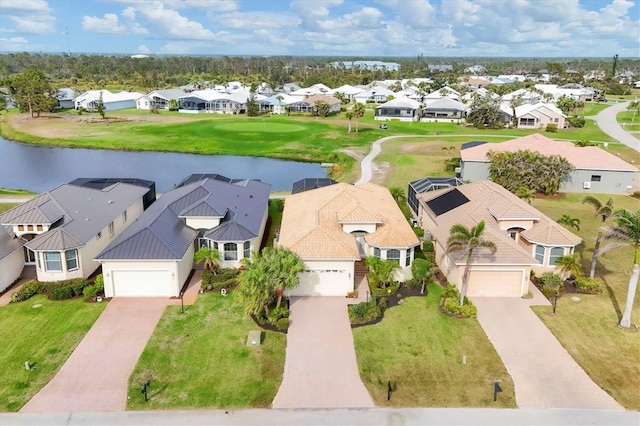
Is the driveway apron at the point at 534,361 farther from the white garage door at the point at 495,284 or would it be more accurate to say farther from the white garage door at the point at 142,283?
the white garage door at the point at 142,283

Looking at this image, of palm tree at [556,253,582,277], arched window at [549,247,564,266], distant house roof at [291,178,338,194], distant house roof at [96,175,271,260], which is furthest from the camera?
distant house roof at [291,178,338,194]

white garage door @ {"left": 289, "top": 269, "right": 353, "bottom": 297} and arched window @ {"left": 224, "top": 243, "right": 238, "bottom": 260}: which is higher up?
arched window @ {"left": 224, "top": 243, "right": 238, "bottom": 260}

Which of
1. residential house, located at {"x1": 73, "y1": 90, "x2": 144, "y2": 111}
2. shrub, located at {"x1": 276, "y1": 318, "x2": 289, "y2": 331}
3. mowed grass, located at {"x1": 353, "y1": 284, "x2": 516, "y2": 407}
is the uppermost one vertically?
residential house, located at {"x1": 73, "y1": 90, "x2": 144, "y2": 111}

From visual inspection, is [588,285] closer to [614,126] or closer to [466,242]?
[466,242]

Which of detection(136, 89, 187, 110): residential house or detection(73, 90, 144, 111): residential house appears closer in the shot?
detection(73, 90, 144, 111): residential house

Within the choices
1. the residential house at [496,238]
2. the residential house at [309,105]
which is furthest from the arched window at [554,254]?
the residential house at [309,105]

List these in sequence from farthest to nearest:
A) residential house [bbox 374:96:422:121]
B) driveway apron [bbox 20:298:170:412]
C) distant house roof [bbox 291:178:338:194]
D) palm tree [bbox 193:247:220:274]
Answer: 1. residential house [bbox 374:96:422:121]
2. distant house roof [bbox 291:178:338:194]
3. palm tree [bbox 193:247:220:274]
4. driveway apron [bbox 20:298:170:412]

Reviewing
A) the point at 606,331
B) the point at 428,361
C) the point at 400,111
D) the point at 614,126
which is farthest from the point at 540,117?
the point at 428,361

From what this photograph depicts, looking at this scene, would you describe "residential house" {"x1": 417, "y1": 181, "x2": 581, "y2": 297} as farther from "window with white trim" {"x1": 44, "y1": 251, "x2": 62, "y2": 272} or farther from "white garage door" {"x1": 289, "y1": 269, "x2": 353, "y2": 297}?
"window with white trim" {"x1": 44, "y1": 251, "x2": 62, "y2": 272}

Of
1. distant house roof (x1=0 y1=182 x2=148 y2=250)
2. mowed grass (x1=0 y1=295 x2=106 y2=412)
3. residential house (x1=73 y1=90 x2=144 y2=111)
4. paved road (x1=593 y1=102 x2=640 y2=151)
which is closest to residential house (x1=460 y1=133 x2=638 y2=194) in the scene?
paved road (x1=593 y1=102 x2=640 y2=151)
